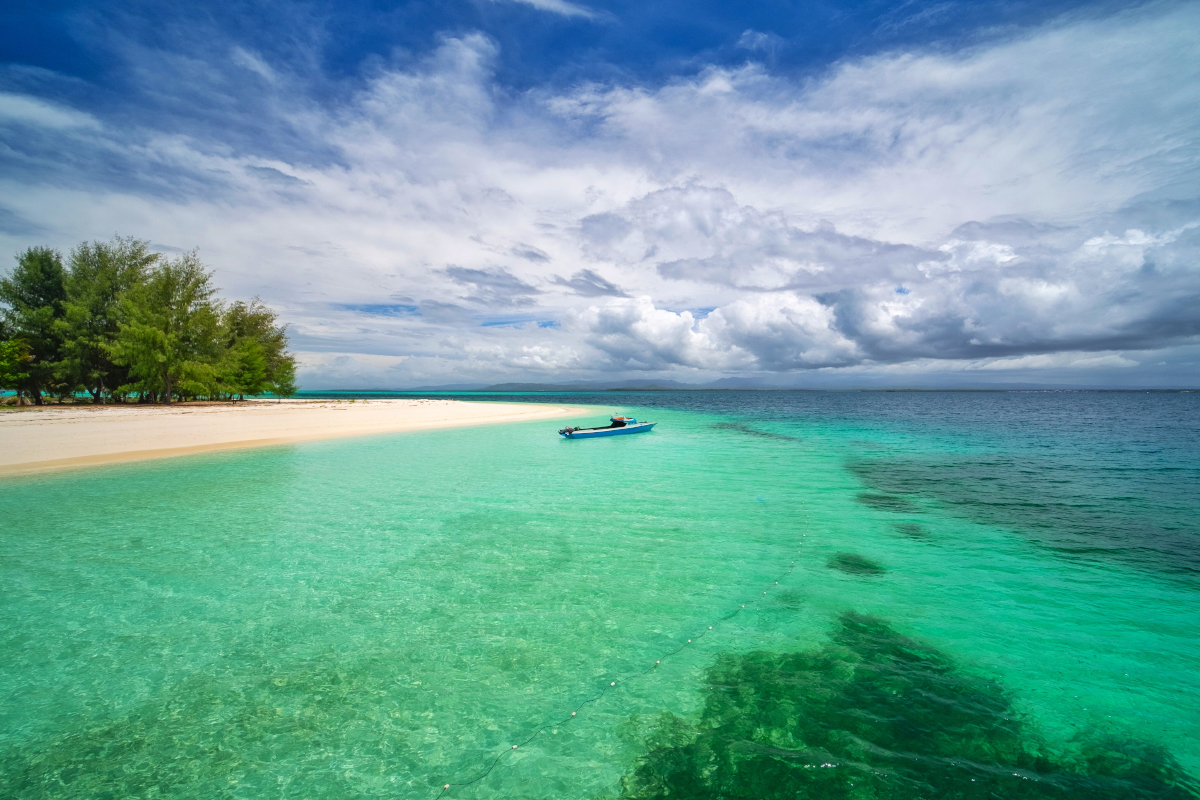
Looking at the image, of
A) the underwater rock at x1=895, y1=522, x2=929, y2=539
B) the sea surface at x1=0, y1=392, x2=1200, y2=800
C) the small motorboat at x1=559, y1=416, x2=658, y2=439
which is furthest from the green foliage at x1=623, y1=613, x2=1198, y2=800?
the small motorboat at x1=559, y1=416, x2=658, y2=439

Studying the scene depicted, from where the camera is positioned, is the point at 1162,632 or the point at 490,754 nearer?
the point at 490,754

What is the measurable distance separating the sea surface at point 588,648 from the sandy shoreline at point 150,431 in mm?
6514

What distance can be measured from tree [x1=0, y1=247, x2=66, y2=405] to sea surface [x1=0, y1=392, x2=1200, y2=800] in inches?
1410

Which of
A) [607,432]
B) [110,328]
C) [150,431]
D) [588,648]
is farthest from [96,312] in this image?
[588,648]

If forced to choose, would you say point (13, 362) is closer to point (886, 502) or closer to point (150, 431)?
point (150, 431)

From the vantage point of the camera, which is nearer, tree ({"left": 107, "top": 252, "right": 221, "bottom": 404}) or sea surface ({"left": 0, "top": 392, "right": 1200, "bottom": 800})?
sea surface ({"left": 0, "top": 392, "right": 1200, "bottom": 800})

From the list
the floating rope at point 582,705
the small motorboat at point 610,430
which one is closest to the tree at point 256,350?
the small motorboat at point 610,430

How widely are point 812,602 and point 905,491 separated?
11774 mm

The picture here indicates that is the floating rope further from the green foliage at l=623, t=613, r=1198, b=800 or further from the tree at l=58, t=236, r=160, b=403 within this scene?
the tree at l=58, t=236, r=160, b=403

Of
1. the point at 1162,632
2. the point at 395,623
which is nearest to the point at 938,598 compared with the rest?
the point at 1162,632

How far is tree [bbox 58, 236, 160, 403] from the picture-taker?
38.3m

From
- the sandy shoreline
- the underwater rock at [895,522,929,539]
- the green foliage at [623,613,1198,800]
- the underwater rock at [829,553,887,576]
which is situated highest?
the sandy shoreline

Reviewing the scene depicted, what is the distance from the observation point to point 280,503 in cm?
1366

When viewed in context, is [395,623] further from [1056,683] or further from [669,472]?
[669,472]
